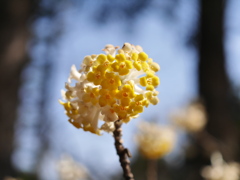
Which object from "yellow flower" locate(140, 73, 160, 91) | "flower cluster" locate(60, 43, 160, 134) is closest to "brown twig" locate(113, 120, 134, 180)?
"flower cluster" locate(60, 43, 160, 134)

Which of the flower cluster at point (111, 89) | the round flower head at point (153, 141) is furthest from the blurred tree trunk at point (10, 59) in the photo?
the flower cluster at point (111, 89)

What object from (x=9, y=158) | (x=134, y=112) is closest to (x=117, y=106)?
(x=134, y=112)

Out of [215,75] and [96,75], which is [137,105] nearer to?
[96,75]

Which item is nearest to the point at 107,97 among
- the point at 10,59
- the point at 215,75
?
the point at 10,59

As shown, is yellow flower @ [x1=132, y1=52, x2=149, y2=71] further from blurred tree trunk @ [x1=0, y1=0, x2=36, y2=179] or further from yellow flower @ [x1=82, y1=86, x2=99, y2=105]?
blurred tree trunk @ [x1=0, y1=0, x2=36, y2=179]

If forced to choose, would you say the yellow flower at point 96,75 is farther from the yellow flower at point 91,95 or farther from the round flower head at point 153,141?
the round flower head at point 153,141

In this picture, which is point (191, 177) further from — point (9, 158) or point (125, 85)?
point (125, 85)
